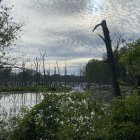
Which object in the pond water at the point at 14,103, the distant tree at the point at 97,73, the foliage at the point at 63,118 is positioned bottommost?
the pond water at the point at 14,103

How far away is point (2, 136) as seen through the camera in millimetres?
12883

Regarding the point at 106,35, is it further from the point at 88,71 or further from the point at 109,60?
the point at 88,71

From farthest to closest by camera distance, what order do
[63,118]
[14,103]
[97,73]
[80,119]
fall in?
[97,73]
[14,103]
[63,118]
[80,119]

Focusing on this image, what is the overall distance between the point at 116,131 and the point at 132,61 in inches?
65.6

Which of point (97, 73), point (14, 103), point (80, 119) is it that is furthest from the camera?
point (97, 73)

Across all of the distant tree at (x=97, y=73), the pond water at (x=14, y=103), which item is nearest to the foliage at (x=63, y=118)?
the pond water at (x=14, y=103)

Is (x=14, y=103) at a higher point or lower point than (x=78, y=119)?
lower

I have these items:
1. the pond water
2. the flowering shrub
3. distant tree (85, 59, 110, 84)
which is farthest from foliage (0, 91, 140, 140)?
distant tree (85, 59, 110, 84)

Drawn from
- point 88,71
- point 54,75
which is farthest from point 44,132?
point 54,75

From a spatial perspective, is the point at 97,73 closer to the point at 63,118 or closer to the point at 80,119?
the point at 63,118

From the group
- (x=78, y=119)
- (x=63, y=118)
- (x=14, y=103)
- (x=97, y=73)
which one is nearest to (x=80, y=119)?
(x=78, y=119)

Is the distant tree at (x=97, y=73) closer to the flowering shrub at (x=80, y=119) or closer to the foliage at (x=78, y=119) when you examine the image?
the foliage at (x=78, y=119)

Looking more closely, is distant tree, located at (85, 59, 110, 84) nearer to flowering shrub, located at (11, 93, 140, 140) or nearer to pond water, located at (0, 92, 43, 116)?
pond water, located at (0, 92, 43, 116)

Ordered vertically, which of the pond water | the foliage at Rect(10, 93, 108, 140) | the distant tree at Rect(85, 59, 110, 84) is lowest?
the pond water
